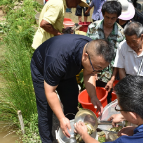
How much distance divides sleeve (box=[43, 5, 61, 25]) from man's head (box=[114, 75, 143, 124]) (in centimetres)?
201

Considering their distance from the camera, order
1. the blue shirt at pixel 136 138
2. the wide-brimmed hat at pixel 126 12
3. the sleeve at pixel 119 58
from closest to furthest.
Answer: the blue shirt at pixel 136 138
the sleeve at pixel 119 58
the wide-brimmed hat at pixel 126 12

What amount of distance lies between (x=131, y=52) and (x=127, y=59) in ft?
0.43

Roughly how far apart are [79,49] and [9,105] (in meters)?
1.87

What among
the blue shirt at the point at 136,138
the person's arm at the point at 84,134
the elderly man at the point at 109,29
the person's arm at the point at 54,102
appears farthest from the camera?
the elderly man at the point at 109,29

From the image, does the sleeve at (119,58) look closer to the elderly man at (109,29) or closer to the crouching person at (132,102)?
the elderly man at (109,29)

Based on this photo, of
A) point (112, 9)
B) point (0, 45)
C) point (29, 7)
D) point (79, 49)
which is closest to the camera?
point (79, 49)

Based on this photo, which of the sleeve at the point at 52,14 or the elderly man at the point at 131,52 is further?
the sleeve at the point at 52,14

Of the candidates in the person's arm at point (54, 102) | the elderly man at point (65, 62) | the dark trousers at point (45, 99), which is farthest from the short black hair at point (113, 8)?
the person's arm at point (54, 102)

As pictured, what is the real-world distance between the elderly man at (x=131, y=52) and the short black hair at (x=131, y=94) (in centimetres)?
123

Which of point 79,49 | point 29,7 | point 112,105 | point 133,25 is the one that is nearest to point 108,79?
point 112,105

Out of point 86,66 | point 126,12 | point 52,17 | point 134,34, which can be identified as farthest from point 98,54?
point 126,12

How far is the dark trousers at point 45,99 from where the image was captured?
8.04ft

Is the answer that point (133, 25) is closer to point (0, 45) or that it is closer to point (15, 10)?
point (0, 45)

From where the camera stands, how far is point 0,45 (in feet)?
17.3
